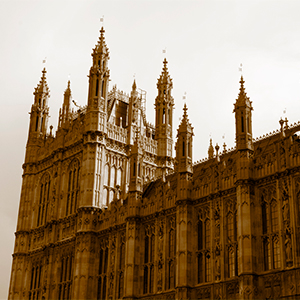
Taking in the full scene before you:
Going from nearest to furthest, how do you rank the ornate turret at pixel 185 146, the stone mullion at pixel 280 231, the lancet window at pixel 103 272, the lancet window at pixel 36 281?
1. the stone mullion at pixel 280 231
2. the ornate turret at pixel 185 146
3. the lancet window at pixel 103 272
4. the lancet window at pixel 36 281

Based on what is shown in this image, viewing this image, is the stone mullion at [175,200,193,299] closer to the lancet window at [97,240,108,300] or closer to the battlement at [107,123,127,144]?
the lancet window at [97,240,108,300]

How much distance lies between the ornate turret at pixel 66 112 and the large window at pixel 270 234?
26912mm

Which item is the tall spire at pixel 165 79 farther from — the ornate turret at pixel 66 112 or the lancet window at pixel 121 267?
the lancet window at pixel 121 267

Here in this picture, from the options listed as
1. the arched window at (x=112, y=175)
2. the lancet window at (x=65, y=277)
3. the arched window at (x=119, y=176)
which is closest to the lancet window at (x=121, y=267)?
the lancet window at (x=65, y=277)

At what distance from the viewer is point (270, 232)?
36.9m

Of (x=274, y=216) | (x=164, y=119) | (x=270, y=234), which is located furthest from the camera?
(x=164, y=119)

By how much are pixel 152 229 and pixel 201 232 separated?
17.6 ft

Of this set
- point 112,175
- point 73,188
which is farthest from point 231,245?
point 73,188

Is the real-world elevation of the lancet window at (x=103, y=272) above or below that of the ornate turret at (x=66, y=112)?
below

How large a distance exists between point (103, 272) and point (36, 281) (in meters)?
9.32

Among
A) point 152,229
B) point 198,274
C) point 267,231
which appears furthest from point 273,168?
point 152,229

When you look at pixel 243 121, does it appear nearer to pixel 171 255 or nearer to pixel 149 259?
pixel 171 255

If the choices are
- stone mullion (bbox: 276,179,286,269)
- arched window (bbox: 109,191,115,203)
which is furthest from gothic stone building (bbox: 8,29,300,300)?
arched window (bbox: 109,191,115,203)

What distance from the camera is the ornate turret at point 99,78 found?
55.6 m
